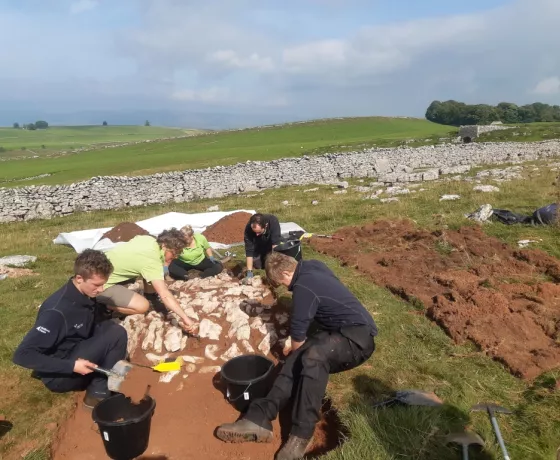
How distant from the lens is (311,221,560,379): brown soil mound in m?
5.73

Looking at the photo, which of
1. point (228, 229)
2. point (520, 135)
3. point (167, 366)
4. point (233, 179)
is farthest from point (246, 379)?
point (520, 135)

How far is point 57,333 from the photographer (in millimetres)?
4516

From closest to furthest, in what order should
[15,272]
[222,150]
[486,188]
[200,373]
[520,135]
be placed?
[200,373]
[15,272]
[486,188]
[520,135]
[222,150]

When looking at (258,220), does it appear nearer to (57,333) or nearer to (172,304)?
(172,304)

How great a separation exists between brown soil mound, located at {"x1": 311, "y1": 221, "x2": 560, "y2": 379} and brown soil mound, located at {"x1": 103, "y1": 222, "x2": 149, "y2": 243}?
511cm

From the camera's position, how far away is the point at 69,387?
4.98 m

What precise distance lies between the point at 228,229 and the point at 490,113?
77603 mm

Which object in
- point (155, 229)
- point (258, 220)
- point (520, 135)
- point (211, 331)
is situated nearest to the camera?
point (211, 331)

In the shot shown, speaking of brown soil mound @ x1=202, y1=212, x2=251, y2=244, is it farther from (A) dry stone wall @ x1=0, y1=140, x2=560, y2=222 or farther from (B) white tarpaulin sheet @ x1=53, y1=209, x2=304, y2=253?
(A) dry stone wall @ x1=0, y1=140, x2=560, y2=222

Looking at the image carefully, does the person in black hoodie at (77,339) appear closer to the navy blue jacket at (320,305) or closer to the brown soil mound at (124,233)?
the navy blue jacket at (320,305)

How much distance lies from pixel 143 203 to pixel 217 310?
50.4 ft

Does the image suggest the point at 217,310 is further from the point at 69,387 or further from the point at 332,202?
the point at 332,202

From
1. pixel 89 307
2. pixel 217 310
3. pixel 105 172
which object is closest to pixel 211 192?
pixel 217 310

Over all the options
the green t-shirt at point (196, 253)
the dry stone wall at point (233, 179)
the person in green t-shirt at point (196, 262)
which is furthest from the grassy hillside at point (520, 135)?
the green t-shirt at point (196, 253)
